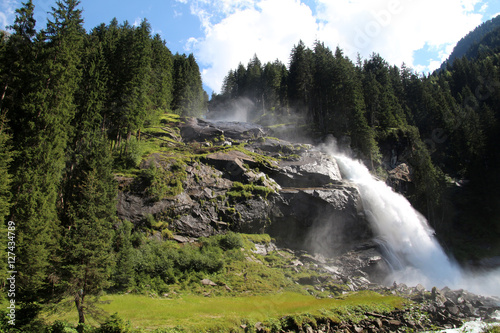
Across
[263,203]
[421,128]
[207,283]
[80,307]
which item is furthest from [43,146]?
[421,128]

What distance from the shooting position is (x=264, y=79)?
306 feet

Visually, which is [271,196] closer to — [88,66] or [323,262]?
[323,262]

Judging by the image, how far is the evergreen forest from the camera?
15531mm

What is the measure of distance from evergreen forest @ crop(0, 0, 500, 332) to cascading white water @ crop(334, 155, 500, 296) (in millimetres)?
6005

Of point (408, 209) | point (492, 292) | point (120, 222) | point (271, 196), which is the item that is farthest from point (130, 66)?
point (492, 292)

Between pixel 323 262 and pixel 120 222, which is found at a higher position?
pixel 120 222

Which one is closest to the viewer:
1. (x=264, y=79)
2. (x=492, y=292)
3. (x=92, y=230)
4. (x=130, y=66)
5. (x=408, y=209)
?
(x=92, y=230)

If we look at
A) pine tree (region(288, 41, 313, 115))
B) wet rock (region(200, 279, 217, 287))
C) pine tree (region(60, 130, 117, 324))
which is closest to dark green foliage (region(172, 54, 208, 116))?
pine tree (region(288, 41, 313, 115))

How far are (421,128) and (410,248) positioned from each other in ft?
142

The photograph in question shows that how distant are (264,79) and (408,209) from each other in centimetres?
6616

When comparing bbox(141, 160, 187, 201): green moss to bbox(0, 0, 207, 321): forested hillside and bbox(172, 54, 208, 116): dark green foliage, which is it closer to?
bbox(0, 0, 207, 321): forested hillside

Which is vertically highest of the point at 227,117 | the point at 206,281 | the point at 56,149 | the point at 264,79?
the point at 264,79

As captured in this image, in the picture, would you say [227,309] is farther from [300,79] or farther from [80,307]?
[300,79]

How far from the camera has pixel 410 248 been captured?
34969 millimetres
